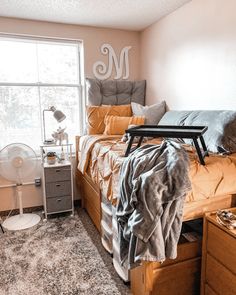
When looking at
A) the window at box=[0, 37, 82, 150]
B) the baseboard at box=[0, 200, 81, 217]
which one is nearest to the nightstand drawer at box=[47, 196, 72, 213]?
the baseboard at box=[0, 200, 81, 217]

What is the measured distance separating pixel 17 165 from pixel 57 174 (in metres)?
0.43

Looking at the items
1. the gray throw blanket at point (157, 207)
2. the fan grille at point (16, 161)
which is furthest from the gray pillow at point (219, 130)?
the fan grille at point (16, 161)

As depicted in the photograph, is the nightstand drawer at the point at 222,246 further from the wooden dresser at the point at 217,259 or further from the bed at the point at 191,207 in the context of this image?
the bed at the point at 191,207

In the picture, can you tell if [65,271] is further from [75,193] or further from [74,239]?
[75,193]

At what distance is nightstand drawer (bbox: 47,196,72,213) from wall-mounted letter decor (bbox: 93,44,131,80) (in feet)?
5.28

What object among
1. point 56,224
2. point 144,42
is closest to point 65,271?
point 56,224

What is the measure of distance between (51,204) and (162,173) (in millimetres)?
1839

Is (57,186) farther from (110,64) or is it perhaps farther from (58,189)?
(110,64)

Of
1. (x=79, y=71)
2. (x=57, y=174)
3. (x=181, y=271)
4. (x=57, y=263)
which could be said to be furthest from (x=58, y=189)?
(x=181, y=271)

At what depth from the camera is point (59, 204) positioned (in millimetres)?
2807

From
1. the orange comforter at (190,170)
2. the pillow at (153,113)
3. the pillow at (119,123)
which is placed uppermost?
the pillow at (153,113)

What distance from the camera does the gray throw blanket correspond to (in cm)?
125

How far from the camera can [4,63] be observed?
9.43 feet

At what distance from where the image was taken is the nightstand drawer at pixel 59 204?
2766mm
